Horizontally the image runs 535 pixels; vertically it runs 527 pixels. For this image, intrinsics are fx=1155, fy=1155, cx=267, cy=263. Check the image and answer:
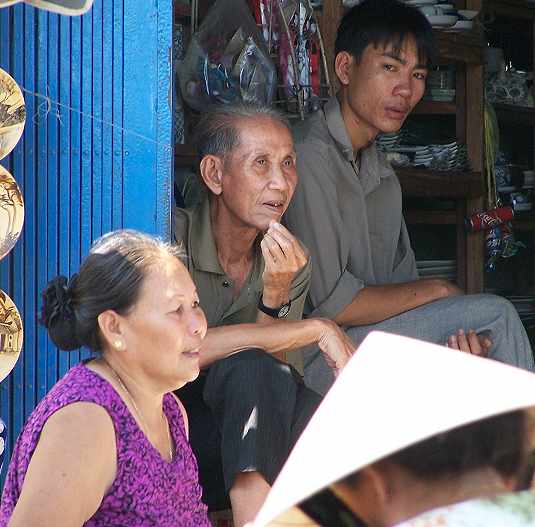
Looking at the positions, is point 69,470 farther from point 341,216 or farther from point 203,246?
point 341,216

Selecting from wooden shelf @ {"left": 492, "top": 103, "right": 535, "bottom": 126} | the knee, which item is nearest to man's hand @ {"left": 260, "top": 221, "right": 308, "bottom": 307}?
the knee

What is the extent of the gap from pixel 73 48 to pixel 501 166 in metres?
3.55

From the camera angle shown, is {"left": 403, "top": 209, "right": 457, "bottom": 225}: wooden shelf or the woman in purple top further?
{"left": 403, "top": 209, "right": 457, "bottom": 225}: wooden shelf

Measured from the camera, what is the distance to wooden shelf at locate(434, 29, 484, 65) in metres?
5.14

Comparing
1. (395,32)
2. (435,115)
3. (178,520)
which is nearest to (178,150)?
(395,32)

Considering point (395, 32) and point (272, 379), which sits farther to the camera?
point (395, 32)

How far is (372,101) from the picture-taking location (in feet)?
13.4

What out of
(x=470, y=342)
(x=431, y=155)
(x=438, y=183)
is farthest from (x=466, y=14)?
(x=470, y=342)

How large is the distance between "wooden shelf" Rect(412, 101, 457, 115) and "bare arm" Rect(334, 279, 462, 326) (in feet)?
5.92

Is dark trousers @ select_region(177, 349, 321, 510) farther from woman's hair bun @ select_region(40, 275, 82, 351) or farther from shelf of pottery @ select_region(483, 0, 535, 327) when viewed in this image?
shelf of pottery @ select_region(483, 0, 535, 327)

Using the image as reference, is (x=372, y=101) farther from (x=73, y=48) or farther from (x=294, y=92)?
(x=73, y=48)

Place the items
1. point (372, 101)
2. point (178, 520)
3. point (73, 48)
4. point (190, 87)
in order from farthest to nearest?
point (372, 101) < point (190, 87) < point (73, 48) < point (178, 520)

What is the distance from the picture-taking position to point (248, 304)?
3395 mm

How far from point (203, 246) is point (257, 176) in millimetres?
258
